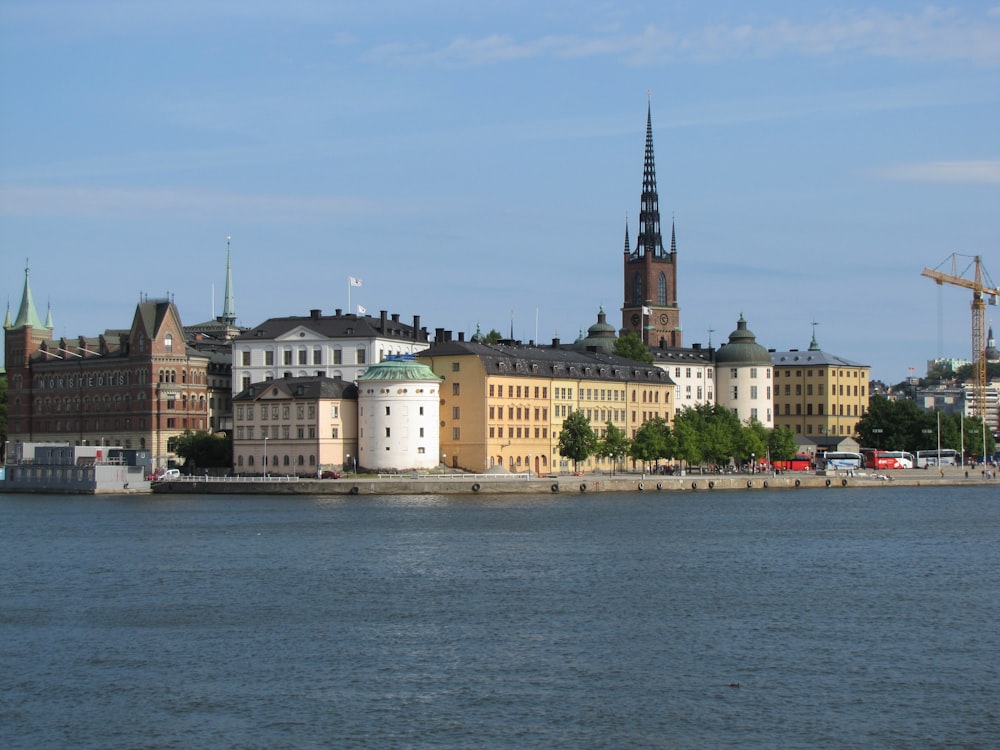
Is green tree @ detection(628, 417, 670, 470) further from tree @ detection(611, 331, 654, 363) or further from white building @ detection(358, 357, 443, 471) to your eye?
tree @ detection(611, 331, 654, 363)

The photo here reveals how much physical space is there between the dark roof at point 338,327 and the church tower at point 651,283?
52.1 meters

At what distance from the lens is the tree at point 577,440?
404 ft

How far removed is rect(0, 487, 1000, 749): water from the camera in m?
30.9

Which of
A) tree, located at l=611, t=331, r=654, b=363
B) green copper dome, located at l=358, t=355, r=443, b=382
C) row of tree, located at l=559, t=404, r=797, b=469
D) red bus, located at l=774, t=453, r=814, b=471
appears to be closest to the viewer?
green copper dome, located at l=358, t=355, r=443, b=382

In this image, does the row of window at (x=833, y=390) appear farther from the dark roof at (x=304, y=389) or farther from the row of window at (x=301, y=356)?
the dark roof at (x=304, y=389)

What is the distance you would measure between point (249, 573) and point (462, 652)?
18.6 m

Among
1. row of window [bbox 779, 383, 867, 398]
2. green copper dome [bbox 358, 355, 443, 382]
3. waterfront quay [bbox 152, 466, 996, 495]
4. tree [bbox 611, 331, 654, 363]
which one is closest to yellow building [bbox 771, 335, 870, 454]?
row of window [bbox 779, 383, 867, 398]

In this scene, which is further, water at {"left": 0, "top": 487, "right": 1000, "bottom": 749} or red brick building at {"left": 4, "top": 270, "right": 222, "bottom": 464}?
red brick building at {"left": 4, "top": 270, "right": 222, "bottom": 464}

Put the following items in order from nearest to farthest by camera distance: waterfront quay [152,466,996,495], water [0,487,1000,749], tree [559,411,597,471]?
water [0,487,1000,749], waterfront quay [152,466,996,495], tree [559,411,597,471]

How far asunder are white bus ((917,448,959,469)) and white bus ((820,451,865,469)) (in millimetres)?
7769

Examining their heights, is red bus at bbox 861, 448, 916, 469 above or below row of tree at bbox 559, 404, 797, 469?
below

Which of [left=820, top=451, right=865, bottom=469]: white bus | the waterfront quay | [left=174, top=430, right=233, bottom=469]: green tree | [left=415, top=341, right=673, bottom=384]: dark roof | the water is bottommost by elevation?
the water

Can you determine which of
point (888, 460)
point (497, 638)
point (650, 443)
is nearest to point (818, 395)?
point (888, 460)

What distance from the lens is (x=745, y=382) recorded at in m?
168
